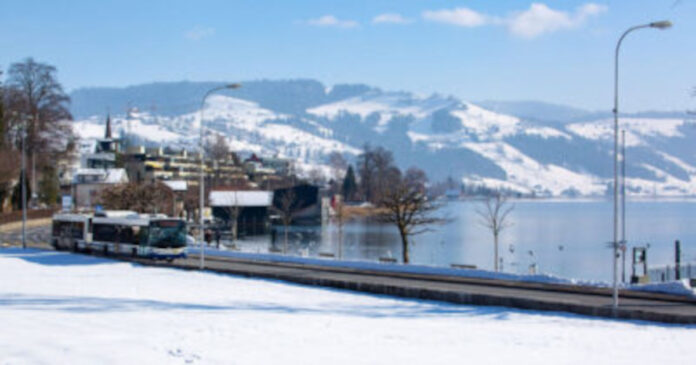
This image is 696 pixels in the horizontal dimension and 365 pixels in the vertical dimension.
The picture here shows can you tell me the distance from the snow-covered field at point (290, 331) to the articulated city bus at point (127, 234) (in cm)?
1378

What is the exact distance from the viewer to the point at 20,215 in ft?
267

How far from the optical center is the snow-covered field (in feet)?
52.6

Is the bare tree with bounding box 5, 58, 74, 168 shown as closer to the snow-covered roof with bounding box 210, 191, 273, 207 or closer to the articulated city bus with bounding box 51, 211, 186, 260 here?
the snow-covered roof with bounding box 210, 191, 273, 207

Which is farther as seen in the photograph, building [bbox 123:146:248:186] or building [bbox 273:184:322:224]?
building [bbox 123:146:248:186]

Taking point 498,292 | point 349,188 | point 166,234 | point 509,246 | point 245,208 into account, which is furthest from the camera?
point 349,188

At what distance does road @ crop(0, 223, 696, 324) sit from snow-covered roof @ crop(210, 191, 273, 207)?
Result: 77207mm

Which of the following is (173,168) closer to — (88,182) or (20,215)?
(88,182)

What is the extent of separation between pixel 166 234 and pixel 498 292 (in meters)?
21.6

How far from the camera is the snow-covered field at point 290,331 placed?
16047 mm

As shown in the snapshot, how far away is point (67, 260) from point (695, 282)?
31946 mm

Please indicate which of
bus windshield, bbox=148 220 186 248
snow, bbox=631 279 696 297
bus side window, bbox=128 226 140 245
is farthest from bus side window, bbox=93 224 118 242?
snow, bbox=631 279 696 297

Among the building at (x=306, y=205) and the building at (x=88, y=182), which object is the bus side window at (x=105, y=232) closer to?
the building at (x=88, y=182)

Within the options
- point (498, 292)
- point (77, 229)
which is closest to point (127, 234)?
point (77, 229)

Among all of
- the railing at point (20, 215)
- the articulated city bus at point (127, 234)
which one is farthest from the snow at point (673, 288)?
the railing at point (20, 215)
